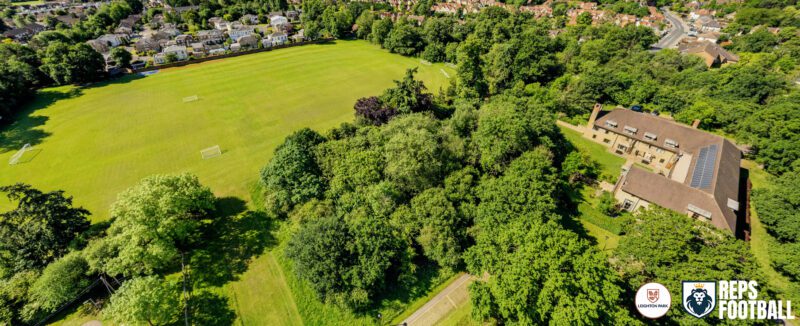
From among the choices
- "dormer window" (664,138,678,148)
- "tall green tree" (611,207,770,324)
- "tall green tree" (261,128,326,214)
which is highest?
"tall green tree" (261,128,326,214)

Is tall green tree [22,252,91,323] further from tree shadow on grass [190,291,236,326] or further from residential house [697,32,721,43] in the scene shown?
residential house [697,32,721,43]

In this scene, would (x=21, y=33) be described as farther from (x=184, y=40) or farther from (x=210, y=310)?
(x=210, y=310)

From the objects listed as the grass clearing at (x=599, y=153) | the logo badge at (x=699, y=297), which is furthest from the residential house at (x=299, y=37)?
the logo badge at (x=699, y=297)

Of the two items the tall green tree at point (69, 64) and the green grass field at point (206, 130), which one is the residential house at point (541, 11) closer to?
the green grass field at point (206, 130)

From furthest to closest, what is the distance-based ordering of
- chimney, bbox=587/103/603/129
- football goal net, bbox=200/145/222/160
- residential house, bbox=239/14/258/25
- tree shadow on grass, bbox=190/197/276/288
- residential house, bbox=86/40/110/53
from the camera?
residential house, bbox=239/14/258/25 → residential house, bbox=86/40/110/53 → chimney, bbox=587/103/603/129 → football goal net, bbox=200/145/222/160 → tree shadow on grass, bbox=190/197/276/288

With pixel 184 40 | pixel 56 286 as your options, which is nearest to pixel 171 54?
pixel 184 40

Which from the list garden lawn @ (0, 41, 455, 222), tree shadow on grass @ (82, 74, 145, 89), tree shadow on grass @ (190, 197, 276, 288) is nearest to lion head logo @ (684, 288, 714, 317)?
tree shadow on grass @ (190, 197, 276, 288)

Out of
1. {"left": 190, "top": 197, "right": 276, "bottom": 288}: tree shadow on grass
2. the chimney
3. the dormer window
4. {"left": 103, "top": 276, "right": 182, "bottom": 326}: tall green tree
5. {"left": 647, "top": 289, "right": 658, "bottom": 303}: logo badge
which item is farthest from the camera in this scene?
the chimney
